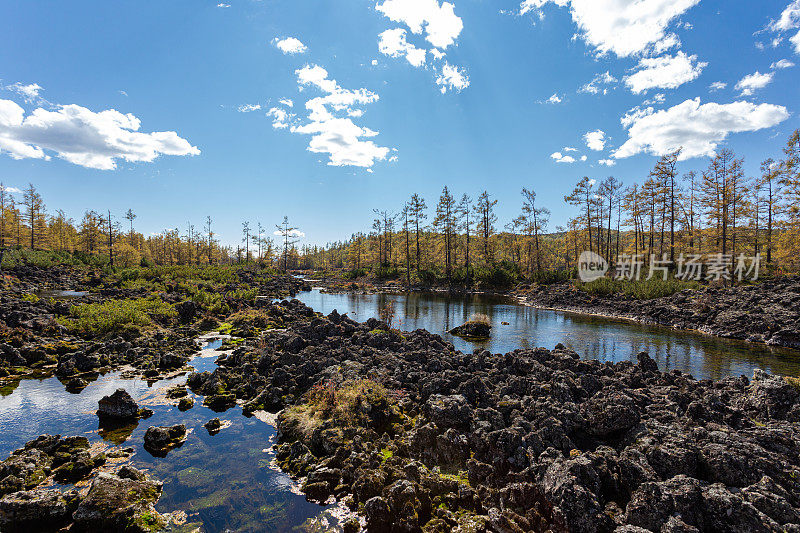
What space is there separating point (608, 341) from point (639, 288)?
65.1 ft

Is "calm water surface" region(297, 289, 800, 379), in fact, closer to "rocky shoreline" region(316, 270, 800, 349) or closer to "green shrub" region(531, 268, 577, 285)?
"rocky shoreline" region(316, 270, 800, 349)

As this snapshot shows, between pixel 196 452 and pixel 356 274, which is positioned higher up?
pixel 356 274

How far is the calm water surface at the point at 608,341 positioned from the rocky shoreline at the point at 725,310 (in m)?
1.63

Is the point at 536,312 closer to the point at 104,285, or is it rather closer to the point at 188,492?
the point at 188,492

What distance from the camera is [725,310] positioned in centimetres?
2675

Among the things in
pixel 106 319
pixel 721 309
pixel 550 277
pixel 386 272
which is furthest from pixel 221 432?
pixel 386 272

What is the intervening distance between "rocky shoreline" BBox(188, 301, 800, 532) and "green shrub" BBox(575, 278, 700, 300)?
91.8 ft

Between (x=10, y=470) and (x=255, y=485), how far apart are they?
198 inches

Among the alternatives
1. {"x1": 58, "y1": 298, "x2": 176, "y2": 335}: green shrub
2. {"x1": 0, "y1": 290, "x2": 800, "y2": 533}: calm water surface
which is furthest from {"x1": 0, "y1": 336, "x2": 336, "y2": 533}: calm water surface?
{"x1": 58, "y1": 298, "x2": 176, "y2": 335}: green shrub

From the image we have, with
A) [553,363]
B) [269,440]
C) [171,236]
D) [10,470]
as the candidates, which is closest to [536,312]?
[553,363]

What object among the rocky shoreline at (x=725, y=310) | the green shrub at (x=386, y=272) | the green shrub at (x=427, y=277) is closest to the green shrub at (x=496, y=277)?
the green shrub at (x=427, y=277)

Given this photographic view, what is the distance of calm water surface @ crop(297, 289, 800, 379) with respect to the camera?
17234 millimetres

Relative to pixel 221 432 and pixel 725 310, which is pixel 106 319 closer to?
pixel 221 432

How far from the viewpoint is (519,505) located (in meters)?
6.10
